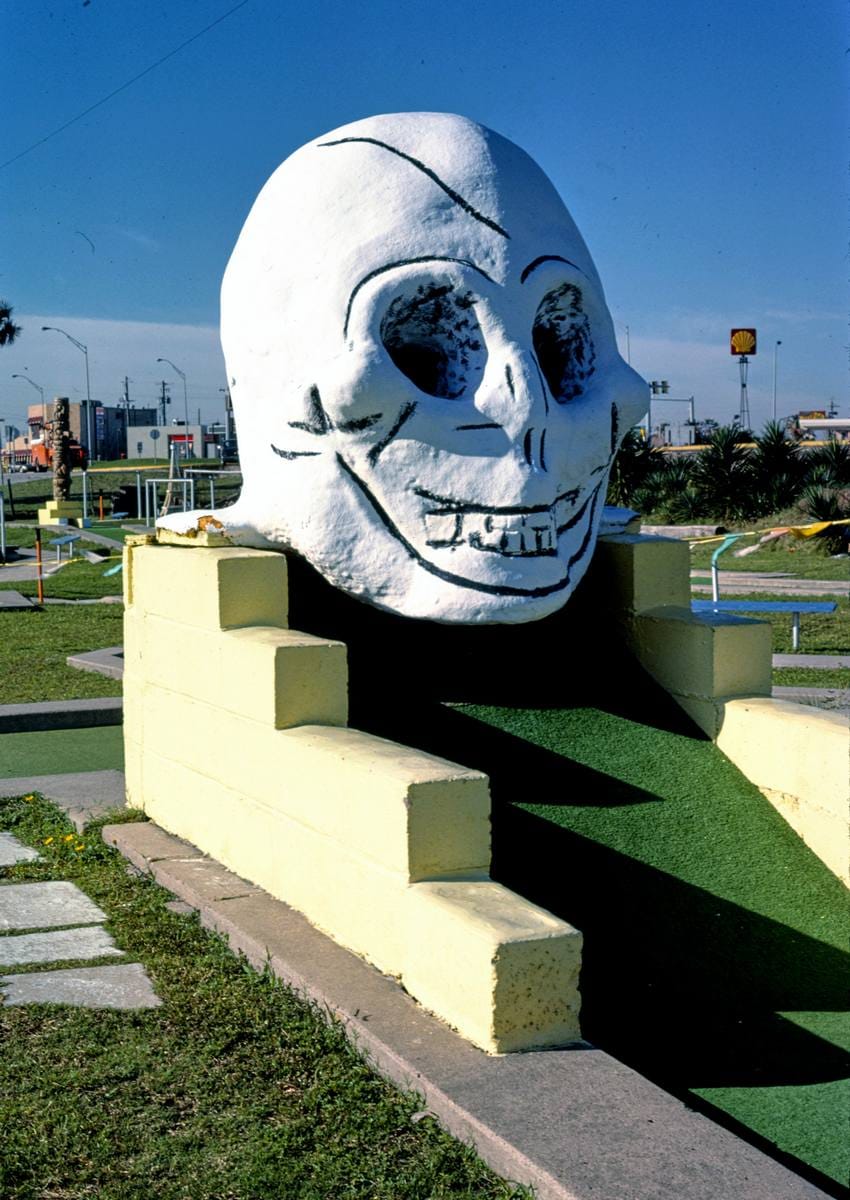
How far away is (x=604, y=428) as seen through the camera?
5.55 meters

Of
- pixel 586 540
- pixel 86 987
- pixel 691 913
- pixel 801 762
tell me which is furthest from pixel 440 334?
pixel 86 987

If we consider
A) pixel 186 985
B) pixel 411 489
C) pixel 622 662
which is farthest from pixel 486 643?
pixel 186 985

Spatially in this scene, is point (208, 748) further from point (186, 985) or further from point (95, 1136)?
point (95, 1136)

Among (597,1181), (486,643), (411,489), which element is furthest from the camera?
(486,643)

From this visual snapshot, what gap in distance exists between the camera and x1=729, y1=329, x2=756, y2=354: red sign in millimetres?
40438

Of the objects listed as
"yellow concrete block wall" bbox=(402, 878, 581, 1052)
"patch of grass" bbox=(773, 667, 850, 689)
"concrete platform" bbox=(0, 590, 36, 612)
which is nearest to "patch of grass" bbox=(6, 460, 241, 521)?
"concrete platform" bbox=(0, 590, 36, 612)

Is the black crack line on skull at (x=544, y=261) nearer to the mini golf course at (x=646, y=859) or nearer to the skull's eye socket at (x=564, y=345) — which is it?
the skull's eye socket at (x=564, y=345)

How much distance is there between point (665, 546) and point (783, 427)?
2384 centimetres

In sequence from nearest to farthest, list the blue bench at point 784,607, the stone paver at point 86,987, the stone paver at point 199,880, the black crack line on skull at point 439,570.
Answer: the stone paver at point 86,987 < the stone paver at point 199,880 < the black crack line on skull at point 439,570 < the blue bench at point 784,607

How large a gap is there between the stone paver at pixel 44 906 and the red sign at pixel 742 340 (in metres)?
37.4

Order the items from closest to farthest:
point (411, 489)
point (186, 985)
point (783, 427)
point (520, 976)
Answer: point (520, 976), point (186, 985), point (411, 489), point (783, 427)

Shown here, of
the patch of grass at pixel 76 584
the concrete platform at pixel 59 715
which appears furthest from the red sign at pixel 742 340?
the concrete platform at pixel 59 715

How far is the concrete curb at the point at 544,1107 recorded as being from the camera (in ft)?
9.24

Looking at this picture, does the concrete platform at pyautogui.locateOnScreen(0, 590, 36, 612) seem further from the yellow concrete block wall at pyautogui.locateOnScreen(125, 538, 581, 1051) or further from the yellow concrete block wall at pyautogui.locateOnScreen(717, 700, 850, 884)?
the yellow concrete block wall at pyautogui.locateOnScreen(717, 700, 850, 884)
